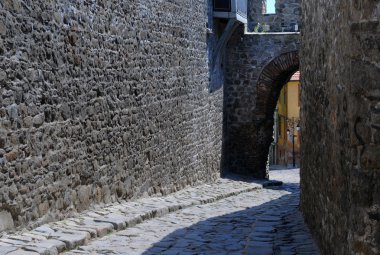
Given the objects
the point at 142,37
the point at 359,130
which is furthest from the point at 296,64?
the point at 359,130

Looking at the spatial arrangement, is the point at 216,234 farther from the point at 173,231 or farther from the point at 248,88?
the point at 248,88

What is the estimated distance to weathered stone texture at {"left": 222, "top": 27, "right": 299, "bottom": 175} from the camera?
707 inches

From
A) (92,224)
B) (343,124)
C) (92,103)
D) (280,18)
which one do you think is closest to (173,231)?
(92,224)

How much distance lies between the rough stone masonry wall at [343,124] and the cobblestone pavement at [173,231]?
1.95ft

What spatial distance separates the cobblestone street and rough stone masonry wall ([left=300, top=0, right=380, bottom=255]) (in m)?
0.42

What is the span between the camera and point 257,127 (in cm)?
1811

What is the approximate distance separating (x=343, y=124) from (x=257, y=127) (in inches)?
520

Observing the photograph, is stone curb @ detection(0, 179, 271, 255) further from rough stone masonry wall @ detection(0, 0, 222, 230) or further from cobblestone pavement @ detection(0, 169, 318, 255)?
rough stone masonry wall @ detection(0, 0, 222, 230)

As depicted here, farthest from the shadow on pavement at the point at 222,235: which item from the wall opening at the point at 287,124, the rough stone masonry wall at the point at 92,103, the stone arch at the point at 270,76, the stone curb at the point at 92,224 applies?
the wall opening at the point at 287,124

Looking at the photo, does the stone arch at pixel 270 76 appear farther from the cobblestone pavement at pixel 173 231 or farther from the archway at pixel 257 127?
the cobblestone pavement at pixel 173 231

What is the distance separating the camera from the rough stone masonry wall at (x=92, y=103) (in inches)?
274

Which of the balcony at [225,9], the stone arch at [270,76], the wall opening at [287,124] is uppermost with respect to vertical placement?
the balcony at [225,9]

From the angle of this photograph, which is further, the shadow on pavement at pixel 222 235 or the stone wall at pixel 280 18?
the stone wall at pixel 280 18

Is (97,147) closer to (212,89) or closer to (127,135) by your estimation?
(127,135)
